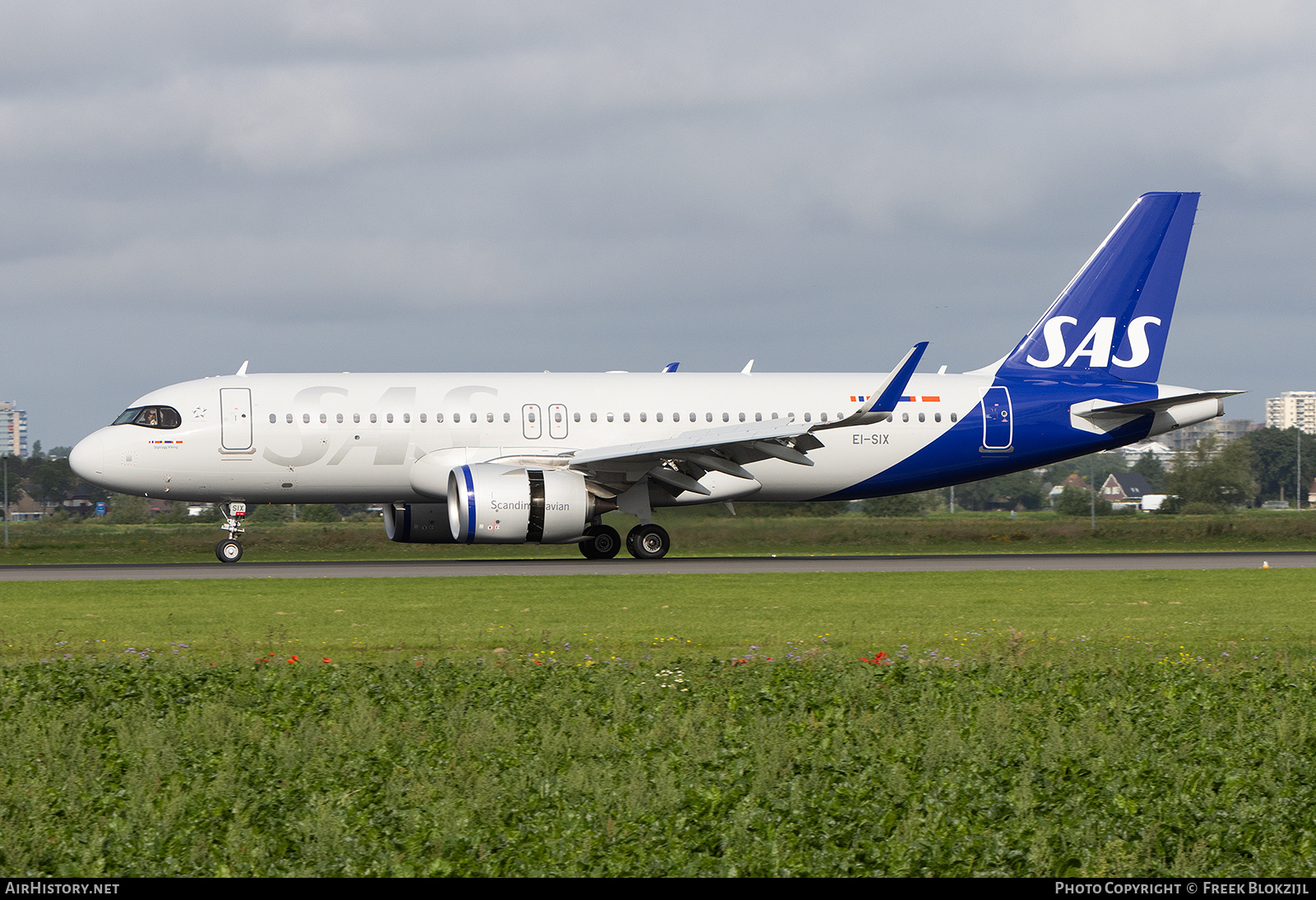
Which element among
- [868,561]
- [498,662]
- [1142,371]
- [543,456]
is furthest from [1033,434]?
[498,662]

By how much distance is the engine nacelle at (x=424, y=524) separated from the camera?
29.5 meters

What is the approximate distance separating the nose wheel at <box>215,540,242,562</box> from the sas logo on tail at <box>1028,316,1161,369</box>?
18804 mm

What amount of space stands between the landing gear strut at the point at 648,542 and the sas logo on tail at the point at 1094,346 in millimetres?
10168

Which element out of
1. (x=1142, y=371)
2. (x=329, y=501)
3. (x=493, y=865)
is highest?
(x=1142, y=371)

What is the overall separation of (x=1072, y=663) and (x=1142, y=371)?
21.4 meters

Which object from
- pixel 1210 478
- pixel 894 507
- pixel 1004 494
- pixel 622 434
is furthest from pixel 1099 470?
pixel 622 434

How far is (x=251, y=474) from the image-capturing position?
28422mm

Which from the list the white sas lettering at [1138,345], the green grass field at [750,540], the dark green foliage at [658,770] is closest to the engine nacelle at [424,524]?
the green grass field at [750,540]

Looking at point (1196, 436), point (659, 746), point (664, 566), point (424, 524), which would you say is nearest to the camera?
point (659, 746)

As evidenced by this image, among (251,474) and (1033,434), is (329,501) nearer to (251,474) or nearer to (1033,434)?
(251,474)

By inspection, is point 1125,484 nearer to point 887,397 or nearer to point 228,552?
point 887,397

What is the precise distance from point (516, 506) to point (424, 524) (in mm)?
4439

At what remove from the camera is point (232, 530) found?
29031 millimetres

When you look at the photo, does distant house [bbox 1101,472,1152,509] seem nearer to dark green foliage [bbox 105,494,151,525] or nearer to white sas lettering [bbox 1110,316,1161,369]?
white sas lettering [bbox 1110,316,1161,369]
